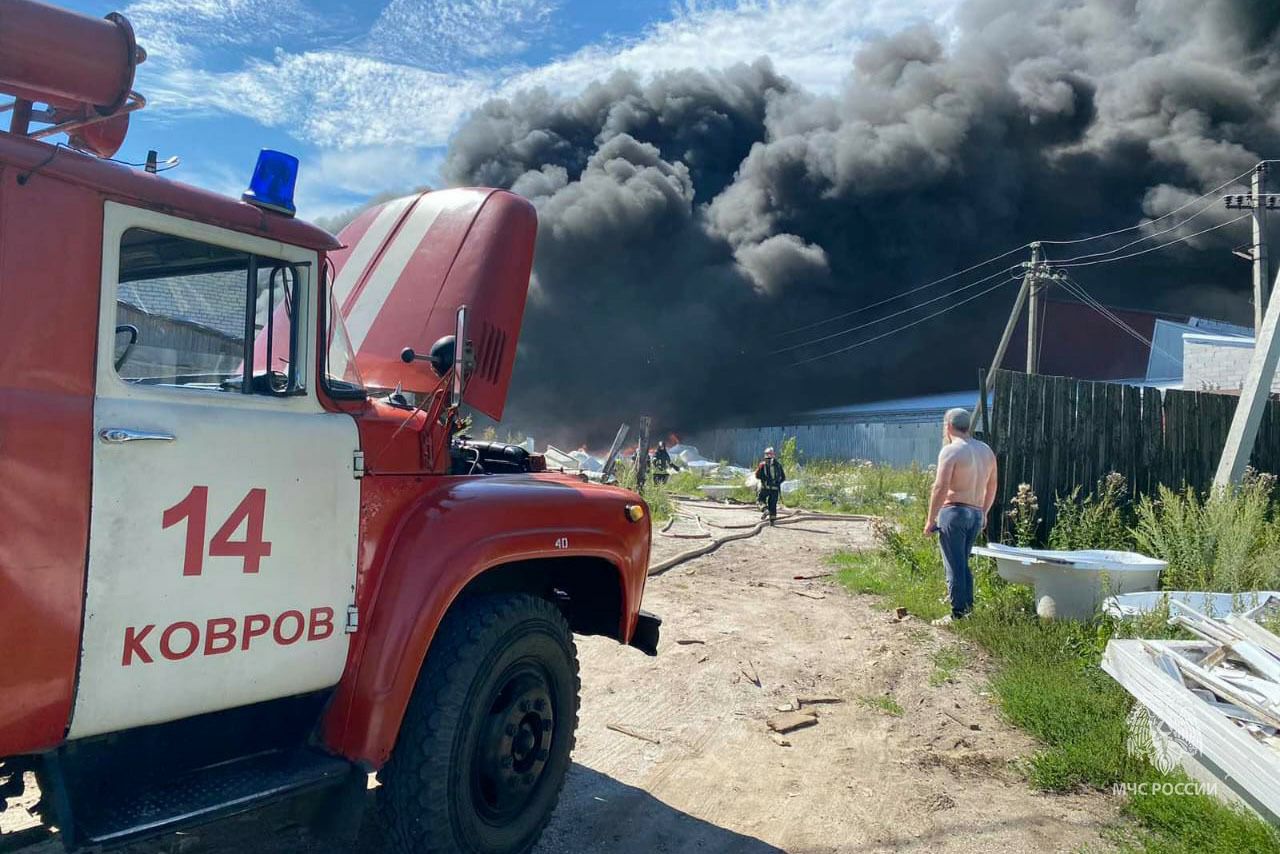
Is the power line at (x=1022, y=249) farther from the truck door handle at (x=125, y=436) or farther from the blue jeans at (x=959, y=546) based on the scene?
the truck door handle at (x=125, y=436)

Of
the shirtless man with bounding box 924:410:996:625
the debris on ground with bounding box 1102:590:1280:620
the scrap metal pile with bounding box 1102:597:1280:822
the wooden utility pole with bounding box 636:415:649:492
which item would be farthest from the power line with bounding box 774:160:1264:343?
the scrap metal pile with bounding box 1102:597:1280:822

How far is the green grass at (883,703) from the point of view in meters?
4.89

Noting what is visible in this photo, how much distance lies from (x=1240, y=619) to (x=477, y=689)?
141 inches

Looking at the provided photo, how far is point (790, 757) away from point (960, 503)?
2665 millimetres

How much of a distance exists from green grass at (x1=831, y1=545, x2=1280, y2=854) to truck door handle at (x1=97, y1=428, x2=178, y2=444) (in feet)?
11.5

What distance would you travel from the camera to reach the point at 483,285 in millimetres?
3693

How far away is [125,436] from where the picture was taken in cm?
212

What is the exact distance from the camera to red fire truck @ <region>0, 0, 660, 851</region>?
206 cm

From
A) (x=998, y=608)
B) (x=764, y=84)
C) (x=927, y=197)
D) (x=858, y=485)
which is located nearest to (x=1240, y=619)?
(x=998, y=608)

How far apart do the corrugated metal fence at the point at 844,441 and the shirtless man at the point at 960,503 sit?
17.6 m

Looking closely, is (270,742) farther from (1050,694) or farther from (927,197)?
(927,197)

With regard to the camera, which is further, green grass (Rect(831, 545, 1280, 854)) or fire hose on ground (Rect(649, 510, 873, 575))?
fire hose on ground (Rect(649, 510, 873, 575))

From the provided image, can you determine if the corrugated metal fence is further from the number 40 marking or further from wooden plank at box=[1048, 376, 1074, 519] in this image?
the number 40 marking

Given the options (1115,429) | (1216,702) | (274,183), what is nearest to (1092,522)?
(1115,429)
